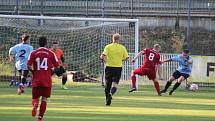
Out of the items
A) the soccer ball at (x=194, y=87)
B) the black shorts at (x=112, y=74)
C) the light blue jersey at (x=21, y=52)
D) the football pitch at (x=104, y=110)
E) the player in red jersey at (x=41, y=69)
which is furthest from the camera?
the soccer ball at (x=194, y=87)

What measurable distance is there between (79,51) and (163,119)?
17463mm

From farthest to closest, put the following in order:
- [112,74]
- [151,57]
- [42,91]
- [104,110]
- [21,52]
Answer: [151,57] → [21,52] → [112,74] → [104,110] → [42,91]

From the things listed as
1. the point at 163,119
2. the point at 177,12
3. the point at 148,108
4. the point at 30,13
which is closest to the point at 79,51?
the point at 30,13

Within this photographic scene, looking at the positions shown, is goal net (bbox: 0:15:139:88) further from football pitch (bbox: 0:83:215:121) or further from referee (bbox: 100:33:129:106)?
referee (bbox: 100:33:129:106)

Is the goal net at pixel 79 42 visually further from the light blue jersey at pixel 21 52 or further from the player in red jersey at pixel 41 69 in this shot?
the player in red jersey at pixel 41 69

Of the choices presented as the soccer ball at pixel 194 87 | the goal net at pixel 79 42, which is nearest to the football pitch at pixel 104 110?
the soccer ball at pixel 194 87

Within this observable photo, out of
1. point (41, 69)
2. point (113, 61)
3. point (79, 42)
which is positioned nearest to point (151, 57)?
point (113, 61)

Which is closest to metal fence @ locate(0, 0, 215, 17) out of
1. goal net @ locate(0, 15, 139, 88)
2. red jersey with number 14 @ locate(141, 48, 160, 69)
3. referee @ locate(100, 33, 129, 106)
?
goal net @ locate(0, 15, 139, 88)

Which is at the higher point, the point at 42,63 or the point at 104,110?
the point at 42,63

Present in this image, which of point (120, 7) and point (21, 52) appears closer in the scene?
point (21, 52)

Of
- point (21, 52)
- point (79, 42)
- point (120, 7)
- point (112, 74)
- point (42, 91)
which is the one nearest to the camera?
point (42, 91)

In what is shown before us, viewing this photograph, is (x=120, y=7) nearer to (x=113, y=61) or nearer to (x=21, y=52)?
(x=21, y=52)

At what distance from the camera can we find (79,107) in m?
18.3

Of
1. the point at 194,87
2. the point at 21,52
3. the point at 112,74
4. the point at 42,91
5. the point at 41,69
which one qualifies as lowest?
the point at 194,87
